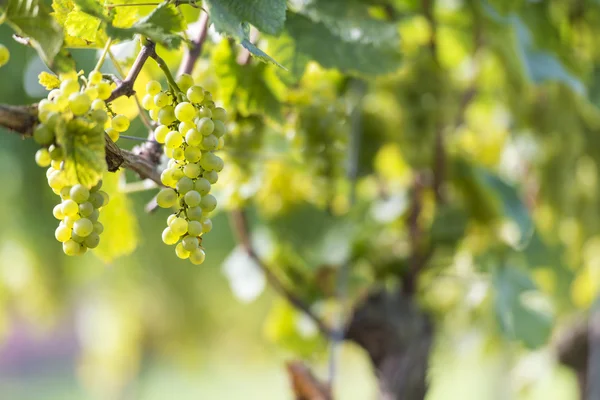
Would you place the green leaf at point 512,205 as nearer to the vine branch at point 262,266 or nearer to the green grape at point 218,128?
the vine branch at point 262,266

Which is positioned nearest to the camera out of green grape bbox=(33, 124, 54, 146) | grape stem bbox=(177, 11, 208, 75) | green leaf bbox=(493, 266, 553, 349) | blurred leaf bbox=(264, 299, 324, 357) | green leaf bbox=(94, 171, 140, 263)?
green grape bbox=(33, 124, 54, 146)

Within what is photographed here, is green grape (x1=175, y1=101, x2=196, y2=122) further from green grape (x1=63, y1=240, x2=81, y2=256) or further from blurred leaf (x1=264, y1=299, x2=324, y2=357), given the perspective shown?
blurred leaf (x1=264, y1=299, x2=324, y2=357)

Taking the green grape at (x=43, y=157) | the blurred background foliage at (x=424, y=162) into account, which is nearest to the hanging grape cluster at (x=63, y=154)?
the green grape at (x=43, y=157)

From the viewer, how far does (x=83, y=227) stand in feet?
0.88

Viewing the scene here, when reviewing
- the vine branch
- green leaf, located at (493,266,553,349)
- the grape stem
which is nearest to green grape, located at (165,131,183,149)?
the grape stem

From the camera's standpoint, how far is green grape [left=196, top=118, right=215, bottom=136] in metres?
0.30

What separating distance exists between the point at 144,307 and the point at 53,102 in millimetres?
3932

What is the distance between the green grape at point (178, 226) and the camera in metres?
0.29

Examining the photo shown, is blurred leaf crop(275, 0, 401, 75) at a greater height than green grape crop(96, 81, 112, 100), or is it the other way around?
green grape crop(96, 81, 112, 100)

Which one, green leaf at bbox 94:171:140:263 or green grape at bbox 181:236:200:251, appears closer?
green grape at bbox 181:236:200:251

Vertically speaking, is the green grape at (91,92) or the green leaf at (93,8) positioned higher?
the green leaf at (93,8)

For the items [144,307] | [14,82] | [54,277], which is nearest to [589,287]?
[14,82]

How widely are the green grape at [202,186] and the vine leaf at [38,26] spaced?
0.07 m

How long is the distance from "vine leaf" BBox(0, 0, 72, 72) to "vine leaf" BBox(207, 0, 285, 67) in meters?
0.07
